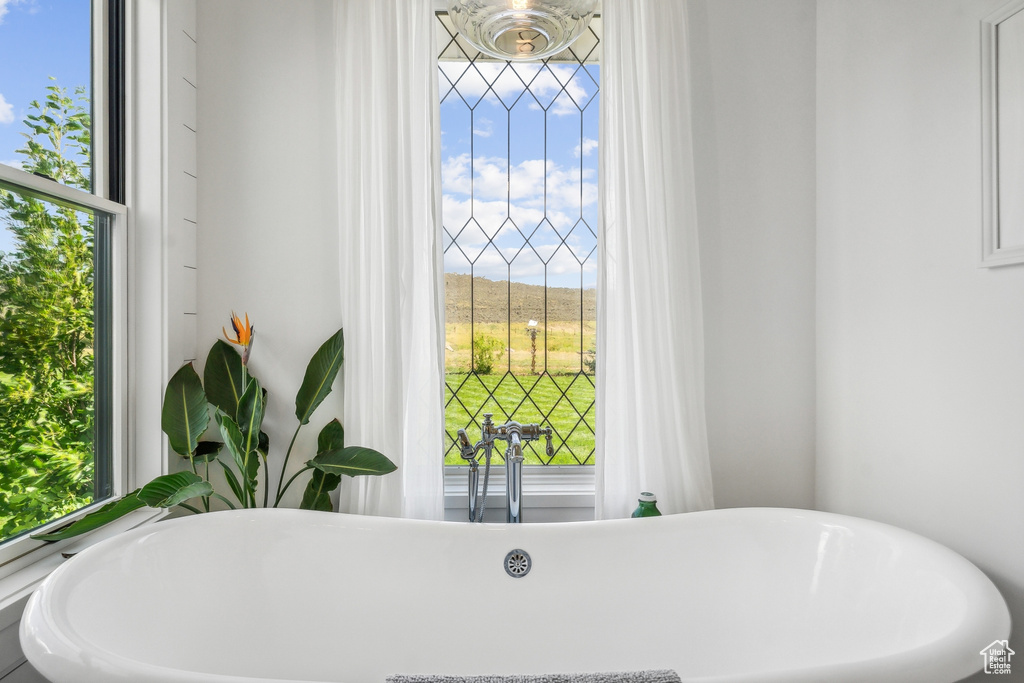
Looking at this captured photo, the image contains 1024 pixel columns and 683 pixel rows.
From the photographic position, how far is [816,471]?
1874 mm

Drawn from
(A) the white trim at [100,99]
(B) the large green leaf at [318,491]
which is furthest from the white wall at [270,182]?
(A) the white trim at [100,99]

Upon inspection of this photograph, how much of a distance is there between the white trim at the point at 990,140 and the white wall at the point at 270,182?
1.81 metres

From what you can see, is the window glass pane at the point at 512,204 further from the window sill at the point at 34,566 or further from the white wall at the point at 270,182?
the window sill at the point at 34,566

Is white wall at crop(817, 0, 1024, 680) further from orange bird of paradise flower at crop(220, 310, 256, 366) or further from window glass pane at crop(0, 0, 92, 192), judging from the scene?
window glass pane at crop(0, 0, 92, 192)

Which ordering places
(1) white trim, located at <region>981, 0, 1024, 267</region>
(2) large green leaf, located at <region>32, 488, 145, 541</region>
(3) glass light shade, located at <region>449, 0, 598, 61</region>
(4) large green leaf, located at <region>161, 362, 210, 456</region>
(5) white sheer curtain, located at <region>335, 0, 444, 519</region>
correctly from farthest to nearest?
(5) white sheer curtain, located at <region>335, 0, 444, 519</region>
(4) large green leaf, located at <region>161, 362, 210, 456</region>
(2) large green leaf, located at <region>32, 488, 145, 541</region>
(1) white trim, located at <region>981, 0, 1024, 267</region>
(3) glass light shade, located at <region>449, 0, 598, 61</region>

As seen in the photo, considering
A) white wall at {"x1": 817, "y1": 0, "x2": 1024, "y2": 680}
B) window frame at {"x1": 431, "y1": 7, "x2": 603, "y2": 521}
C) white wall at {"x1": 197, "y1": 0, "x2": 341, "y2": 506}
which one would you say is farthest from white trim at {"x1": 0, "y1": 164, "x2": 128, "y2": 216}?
white wall at {"x1": 817, "y1": 0, "x2": 1024, "y2": 680}

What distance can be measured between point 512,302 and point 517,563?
89 cm

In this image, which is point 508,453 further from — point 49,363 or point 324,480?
point 49,363

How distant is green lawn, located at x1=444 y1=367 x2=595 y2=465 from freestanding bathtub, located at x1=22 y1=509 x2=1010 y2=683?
1.46 ft

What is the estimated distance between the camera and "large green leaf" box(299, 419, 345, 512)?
5.55 feet

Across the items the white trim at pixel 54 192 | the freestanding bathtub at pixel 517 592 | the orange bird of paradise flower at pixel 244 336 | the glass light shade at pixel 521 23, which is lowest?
the freestanding bathtub at pixel 517 592

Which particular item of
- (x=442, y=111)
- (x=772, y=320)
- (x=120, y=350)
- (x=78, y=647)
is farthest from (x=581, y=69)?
(x=78, y=647)

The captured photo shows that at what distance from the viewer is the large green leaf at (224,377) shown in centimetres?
173

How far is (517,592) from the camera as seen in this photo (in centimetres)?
149
